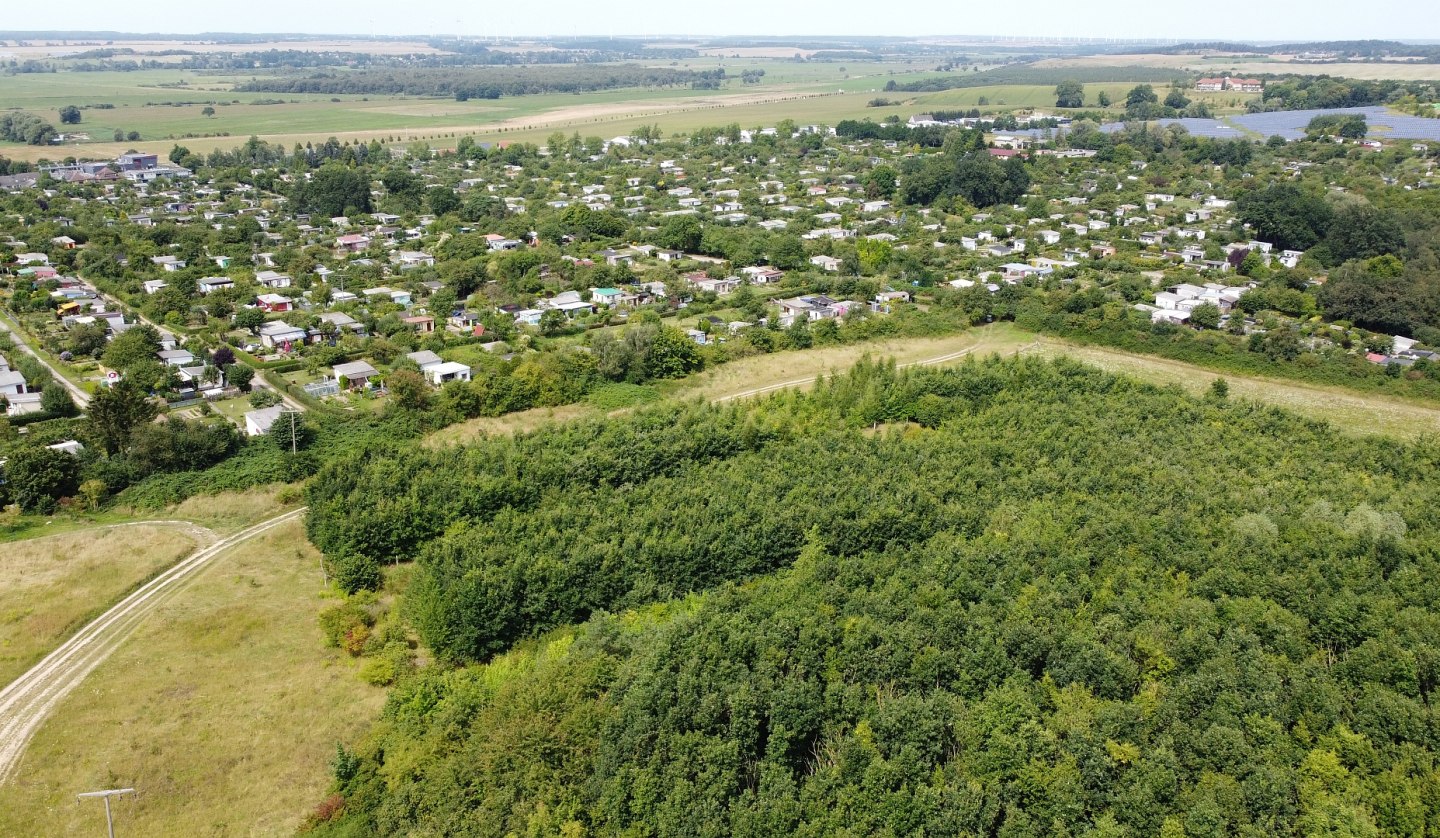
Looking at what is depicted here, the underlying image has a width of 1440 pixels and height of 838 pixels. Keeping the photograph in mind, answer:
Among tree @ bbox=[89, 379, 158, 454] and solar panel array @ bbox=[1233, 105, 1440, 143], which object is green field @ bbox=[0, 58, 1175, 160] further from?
tree @ bbox=[89, 379, 158, 454]

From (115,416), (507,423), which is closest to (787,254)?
(507,423)

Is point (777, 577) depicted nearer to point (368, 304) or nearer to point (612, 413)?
point (612, 413)

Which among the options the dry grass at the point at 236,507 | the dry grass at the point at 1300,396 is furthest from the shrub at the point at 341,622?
the dry grass at the point at 1300,396

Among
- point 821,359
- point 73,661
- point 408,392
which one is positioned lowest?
point 73,661

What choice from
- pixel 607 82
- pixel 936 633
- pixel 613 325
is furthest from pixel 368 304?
pixel 607 82

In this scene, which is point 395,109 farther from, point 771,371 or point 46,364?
point 771,371

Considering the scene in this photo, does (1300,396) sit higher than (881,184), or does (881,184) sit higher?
(881,184)
